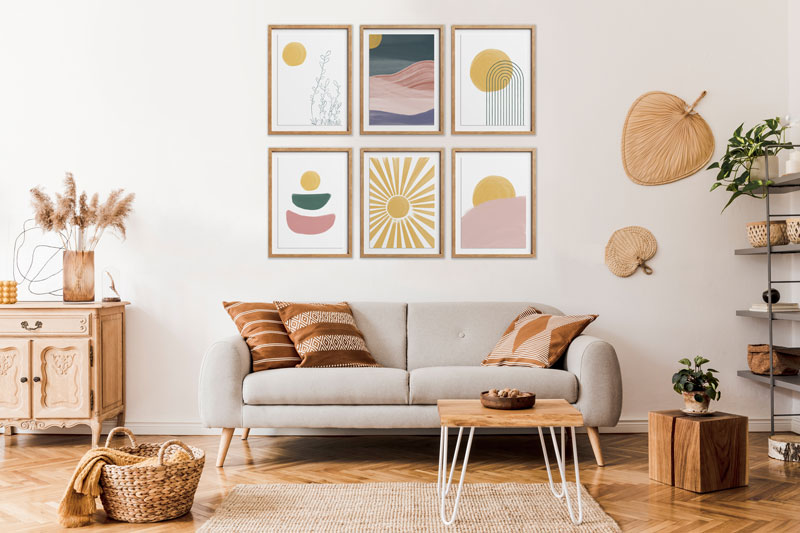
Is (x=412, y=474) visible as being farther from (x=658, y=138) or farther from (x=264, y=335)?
(x=658, y=138)

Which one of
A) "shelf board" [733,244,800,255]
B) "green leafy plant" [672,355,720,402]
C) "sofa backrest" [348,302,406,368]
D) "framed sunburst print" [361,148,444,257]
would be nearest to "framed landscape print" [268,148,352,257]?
"framed sunburst print" [361,148,444,257]

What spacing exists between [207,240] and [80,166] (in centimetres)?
93

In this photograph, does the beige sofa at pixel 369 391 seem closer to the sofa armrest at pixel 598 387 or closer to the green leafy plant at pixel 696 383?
the sofa armrest at pixel 598 387

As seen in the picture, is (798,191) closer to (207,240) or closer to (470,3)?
(470,3)

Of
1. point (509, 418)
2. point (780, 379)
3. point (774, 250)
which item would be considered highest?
point (774, 250)

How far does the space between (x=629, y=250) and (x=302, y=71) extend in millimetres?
2373

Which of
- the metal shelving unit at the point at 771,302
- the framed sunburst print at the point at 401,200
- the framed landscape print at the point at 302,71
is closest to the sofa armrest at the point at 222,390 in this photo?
the framed sunburst print at the point at 401,200

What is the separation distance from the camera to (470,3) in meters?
4.44

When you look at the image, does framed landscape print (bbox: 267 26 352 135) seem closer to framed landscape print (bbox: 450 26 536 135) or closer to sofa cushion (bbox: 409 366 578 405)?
framed landscape print (bbox: 450 26 536 135)

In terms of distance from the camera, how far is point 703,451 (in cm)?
306

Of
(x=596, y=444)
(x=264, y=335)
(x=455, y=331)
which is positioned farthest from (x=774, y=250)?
(x=264, y=335)

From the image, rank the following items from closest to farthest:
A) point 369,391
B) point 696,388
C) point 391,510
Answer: point 391,510 → point 696,388 → point 369,391

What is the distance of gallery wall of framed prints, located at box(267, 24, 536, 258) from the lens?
4430 mm

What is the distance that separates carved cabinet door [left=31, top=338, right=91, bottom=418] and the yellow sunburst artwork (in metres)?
1.84
